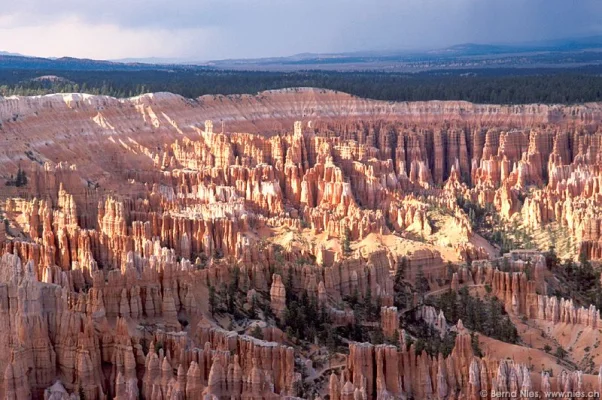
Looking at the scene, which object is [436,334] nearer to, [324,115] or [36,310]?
[36,310]

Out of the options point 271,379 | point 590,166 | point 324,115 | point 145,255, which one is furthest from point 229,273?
point 324,115

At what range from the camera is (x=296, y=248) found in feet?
192

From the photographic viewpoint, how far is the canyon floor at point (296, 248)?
34906 mm

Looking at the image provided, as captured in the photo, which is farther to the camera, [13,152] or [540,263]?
[13,152]

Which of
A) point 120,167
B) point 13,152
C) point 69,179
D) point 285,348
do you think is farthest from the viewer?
point 120,167

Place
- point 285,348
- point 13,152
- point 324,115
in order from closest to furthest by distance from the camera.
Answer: point 285,348 → point 13,152 → point 324,115

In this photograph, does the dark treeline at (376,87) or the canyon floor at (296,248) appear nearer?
the canyon floor at (296,248)

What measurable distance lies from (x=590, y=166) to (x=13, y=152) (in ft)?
115

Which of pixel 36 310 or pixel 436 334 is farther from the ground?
pixel 36 310

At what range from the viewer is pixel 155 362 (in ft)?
112

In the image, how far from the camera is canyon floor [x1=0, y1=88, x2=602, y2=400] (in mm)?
34906

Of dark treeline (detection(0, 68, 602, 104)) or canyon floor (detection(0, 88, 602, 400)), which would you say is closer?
canyon floor (detection(0, 88, 602, 400))

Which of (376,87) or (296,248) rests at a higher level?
(376,87)

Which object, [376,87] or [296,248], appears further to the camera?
[376,87]
